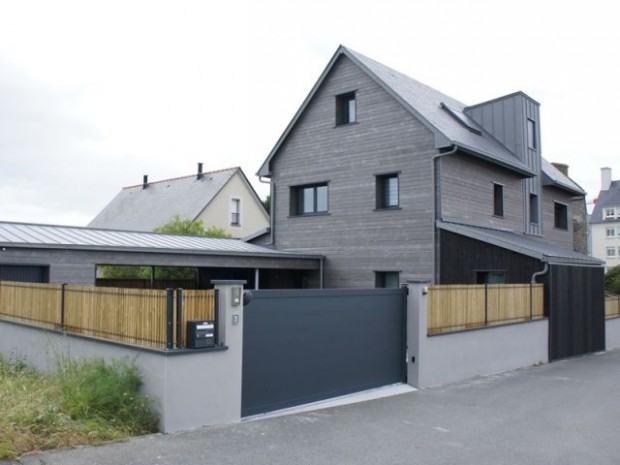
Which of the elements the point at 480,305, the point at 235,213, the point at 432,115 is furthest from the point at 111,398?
the point at 235,213

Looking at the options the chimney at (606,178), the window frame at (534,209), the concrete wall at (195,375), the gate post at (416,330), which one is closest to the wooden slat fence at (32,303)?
the concrete wall at (195,375)

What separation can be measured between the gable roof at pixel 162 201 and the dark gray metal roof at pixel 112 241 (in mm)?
14987

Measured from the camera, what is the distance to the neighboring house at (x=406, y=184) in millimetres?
17172

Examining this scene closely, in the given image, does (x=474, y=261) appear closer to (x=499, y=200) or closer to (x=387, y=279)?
(x=387, y=279)

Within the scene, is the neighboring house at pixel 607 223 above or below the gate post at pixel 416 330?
above

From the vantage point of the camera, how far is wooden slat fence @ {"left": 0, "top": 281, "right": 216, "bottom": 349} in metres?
7.40

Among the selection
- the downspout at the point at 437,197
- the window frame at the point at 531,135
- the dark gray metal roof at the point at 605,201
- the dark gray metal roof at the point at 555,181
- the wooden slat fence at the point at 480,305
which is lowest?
the wooden slat fence at the point at 480,305

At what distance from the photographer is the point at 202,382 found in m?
7.35

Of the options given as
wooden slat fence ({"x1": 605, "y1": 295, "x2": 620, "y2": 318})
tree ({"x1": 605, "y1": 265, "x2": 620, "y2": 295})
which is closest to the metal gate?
wooden slat fence ({"x1": 605, "y1": 295, "x2": 620, "y2": 318})

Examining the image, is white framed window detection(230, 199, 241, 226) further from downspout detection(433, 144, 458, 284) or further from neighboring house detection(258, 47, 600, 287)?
downspout detection(433, 144, 458, 284)

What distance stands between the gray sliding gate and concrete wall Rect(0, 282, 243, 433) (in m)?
0.38

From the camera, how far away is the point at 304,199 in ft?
70.7

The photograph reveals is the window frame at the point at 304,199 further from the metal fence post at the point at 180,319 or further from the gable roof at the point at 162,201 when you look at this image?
the metal fence post at the point at 180,319

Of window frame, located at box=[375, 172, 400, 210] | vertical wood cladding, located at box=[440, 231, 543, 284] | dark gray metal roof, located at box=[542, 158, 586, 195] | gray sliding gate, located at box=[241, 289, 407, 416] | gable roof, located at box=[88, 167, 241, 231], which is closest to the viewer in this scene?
gray sliding gate, located at box=[241, 289, 407, 416]
